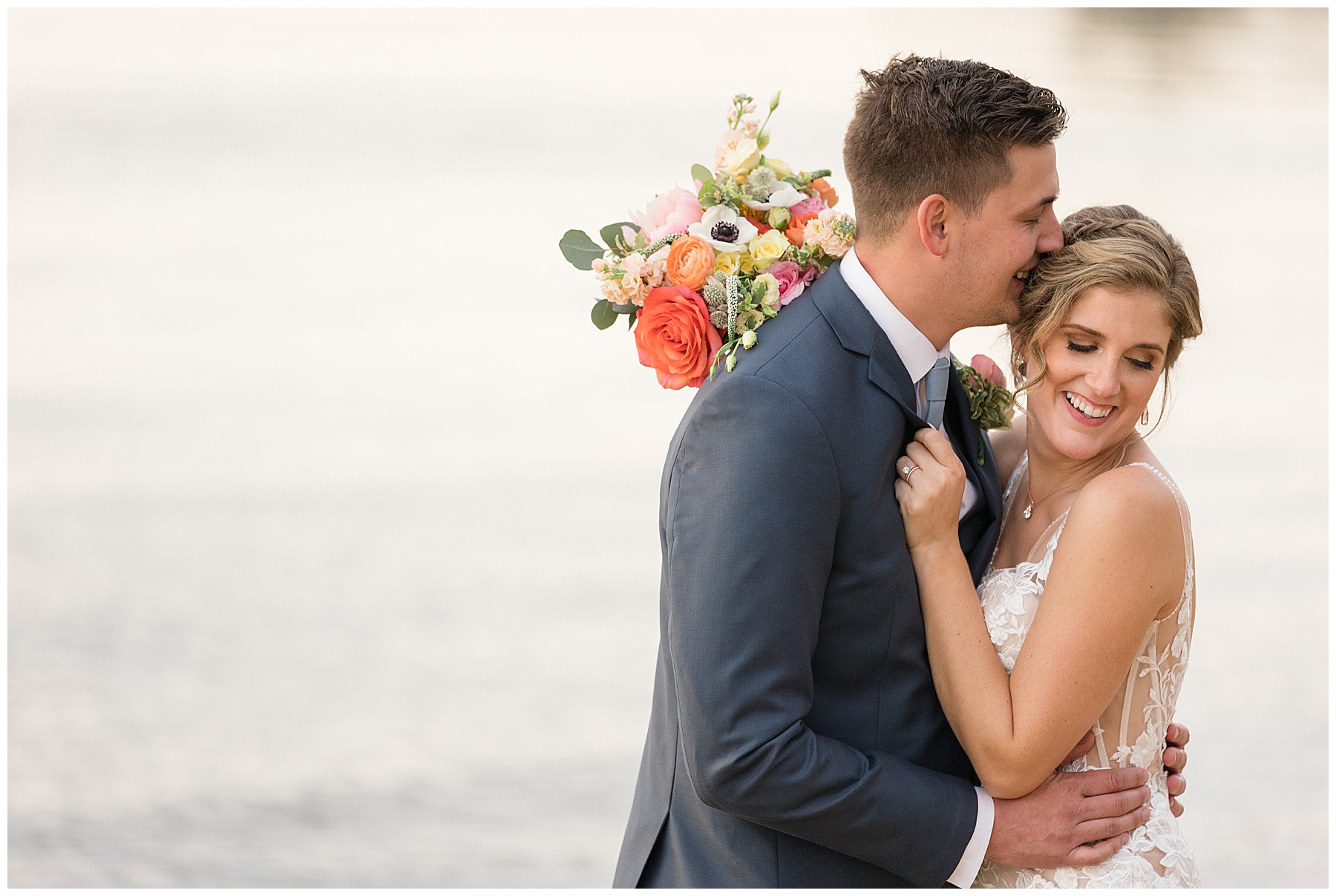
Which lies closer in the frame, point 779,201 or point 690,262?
point 690,262

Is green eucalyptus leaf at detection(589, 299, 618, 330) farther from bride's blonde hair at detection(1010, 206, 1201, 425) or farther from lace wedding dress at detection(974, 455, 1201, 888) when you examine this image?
lace wedding dress at detection(974, 455, 1201, 888)

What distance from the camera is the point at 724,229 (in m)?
2.40

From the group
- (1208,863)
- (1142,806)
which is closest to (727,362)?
(1142,806)

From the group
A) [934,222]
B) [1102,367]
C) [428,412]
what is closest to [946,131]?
[934,222]

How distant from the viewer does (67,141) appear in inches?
526

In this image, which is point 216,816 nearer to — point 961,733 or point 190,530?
point 190,530

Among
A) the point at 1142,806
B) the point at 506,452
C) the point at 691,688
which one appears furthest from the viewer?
the point at 506,452

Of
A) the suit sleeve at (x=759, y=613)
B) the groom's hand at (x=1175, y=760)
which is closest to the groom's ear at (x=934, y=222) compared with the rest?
the suit sleeve at (x=759, y=613)

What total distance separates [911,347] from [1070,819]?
3.15 feet

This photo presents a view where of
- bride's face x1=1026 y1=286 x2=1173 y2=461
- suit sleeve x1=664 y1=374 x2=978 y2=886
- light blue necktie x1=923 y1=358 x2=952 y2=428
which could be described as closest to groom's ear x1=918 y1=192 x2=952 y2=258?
light blue necktie x1=923 y1=358 x2=952 y2=428

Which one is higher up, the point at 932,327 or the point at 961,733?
the point at 932,327

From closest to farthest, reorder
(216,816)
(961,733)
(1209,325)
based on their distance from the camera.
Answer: (961,733) → (216,816) → (1209,325)

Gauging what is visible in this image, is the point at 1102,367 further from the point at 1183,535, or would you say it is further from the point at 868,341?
the point at 868,341

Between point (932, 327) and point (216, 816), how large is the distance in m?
4.50
